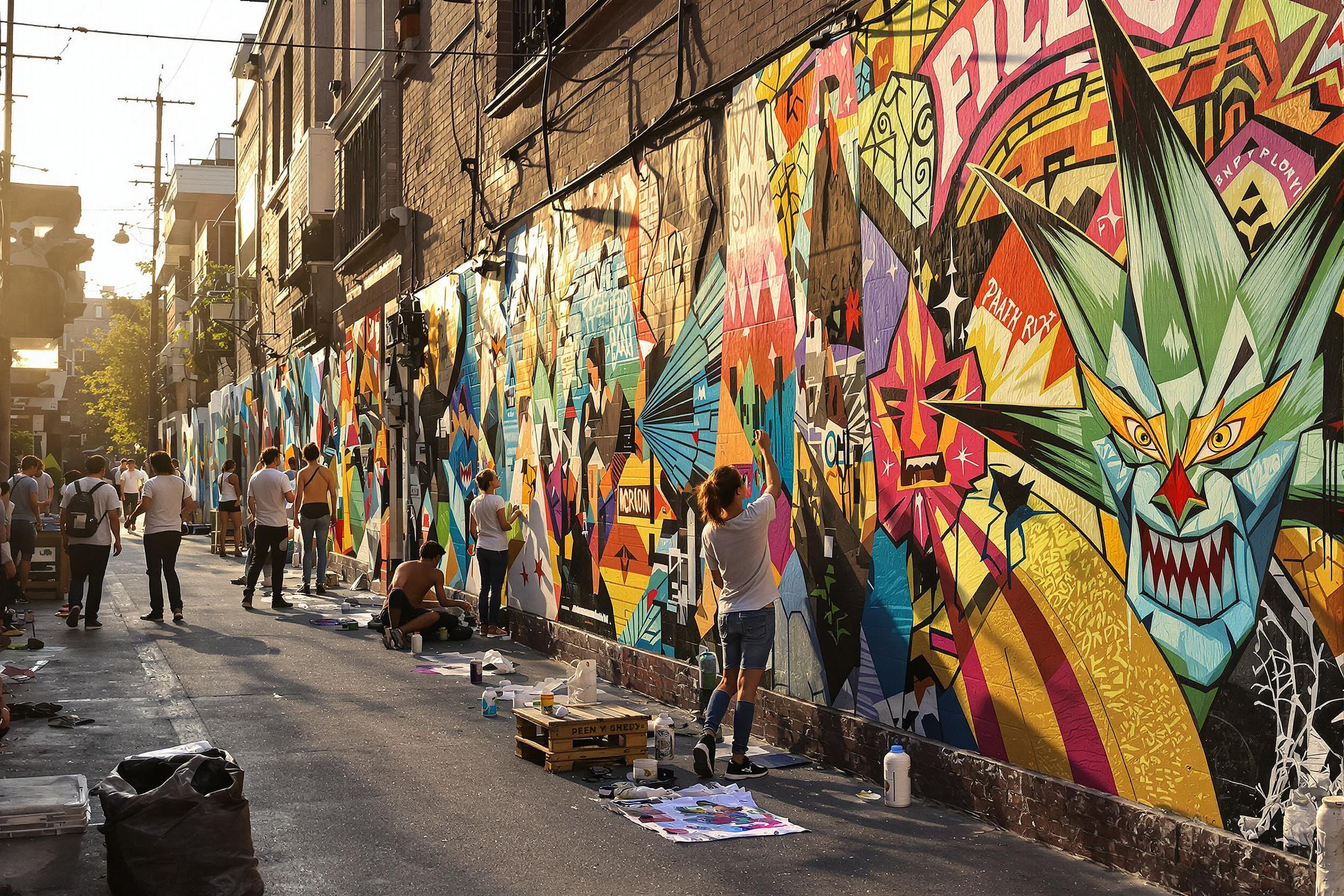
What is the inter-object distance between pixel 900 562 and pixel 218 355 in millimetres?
38703

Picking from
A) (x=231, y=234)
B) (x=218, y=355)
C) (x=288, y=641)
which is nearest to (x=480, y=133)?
(x=288, y=641)

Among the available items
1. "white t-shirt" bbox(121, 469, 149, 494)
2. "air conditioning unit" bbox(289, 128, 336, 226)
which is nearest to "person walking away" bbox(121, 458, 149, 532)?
"white t-shirt" bbox(121, 469, 149, 494)

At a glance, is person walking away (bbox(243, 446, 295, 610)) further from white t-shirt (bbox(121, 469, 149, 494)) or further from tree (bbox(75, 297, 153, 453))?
tree (bbox(75, 297, 153, 453))

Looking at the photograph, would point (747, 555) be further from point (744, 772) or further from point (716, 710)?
point (744, 772)

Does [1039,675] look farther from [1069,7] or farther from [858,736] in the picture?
[1069,7]

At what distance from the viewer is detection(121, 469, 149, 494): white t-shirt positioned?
93.4ft

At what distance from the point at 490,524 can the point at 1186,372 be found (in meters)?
9.44

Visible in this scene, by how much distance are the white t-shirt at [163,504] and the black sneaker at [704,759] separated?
369 inches

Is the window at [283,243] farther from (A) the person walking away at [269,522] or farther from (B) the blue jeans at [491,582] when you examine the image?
(B) the blue jeans at [491,582]

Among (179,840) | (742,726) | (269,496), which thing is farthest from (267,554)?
(179,840)

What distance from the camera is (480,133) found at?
15211 mm

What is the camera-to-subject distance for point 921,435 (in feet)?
22.5

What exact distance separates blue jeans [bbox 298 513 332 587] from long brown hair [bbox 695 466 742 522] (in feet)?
39.3

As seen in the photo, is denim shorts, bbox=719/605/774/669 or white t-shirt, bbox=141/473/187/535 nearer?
denim shorts, bbox=719/605/774/669
